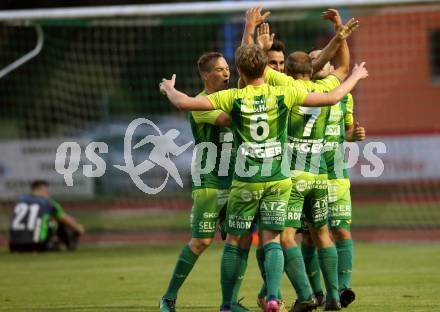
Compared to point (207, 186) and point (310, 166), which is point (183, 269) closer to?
point (207, 186)

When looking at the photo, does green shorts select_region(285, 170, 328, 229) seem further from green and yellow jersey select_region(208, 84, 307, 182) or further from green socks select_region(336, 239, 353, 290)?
green and yellow jersey select_region(208, 84, 307, 182)

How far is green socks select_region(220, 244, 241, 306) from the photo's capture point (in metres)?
8.29

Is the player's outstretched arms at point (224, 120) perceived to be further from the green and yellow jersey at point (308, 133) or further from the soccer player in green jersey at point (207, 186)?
the green and yellow jersey at point (308, 133)

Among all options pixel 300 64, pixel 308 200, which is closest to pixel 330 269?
pixel 308 200

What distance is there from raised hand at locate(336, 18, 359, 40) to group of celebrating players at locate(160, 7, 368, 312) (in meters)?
0.01

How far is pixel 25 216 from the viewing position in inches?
659

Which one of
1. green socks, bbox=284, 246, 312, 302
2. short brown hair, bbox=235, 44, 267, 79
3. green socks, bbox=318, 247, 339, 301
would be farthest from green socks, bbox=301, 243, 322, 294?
short brown hair, bbox=235, 44, 267, 79

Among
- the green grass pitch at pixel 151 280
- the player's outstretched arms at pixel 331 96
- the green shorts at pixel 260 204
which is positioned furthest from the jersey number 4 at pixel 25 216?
the player's outstretched arms at pixel 331 96

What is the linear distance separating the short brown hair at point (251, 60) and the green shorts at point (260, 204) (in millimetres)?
843

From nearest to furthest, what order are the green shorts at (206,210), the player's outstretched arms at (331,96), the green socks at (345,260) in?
the player's outstretched arms at (331,96) → the green shorts at (206,210) → the green socks at (345,260)

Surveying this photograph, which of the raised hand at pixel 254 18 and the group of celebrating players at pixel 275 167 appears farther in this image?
the raised hand at pixel 254 18

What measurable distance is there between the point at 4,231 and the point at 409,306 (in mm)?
13115

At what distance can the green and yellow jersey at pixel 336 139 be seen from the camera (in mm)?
9430

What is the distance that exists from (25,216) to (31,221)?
0.44ft
